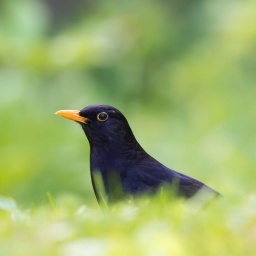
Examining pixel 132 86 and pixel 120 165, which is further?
pixel 132 86

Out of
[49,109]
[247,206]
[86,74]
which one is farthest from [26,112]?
[247,206]

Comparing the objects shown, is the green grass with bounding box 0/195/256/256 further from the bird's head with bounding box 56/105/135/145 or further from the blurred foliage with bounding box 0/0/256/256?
the blurred foliage with bounding box 0/0/256/256

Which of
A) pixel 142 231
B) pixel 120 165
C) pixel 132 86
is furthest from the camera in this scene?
pixel 132 86

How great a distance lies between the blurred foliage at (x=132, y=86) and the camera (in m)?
9.17

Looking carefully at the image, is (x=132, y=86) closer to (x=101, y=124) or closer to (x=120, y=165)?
(x=101, y=124)

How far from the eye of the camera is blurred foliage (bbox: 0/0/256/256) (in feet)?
30.1

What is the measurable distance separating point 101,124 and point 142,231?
103 inches

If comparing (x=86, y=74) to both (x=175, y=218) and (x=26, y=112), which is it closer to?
(x=26, y=112)

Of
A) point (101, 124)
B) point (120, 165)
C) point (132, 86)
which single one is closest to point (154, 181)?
point (120, 165)

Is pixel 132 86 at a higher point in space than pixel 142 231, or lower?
higher

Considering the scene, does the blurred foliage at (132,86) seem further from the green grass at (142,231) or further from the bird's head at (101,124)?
the green grass at (142,231)

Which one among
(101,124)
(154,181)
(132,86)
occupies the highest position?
(132,86)

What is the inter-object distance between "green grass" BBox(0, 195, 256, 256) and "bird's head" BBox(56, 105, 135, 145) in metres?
1.96

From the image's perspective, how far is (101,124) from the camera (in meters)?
6.22
